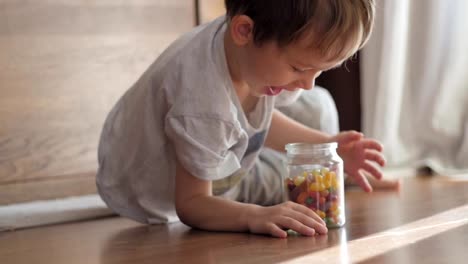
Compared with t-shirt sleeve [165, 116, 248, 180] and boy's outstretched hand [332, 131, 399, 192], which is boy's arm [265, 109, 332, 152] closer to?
boy's outstretched hand [332, 131, 399, 192]

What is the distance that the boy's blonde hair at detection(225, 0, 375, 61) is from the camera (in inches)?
47.8

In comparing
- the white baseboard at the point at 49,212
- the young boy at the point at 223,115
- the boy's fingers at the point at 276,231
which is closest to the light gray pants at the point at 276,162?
the young boy at the point at 223,115

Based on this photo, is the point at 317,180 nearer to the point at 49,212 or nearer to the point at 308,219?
the point at 308,219

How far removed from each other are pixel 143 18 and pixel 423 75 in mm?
753

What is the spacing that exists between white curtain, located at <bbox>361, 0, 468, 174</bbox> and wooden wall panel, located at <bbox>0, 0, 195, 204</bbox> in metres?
0.62

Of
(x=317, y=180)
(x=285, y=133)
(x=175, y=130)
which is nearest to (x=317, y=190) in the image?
(x=317, y=180)

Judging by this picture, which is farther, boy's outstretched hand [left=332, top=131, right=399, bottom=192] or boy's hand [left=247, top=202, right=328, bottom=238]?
boy's outstretched hand [left=332, top=131, right=399, bottom=192]

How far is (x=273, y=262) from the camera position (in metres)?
1.09

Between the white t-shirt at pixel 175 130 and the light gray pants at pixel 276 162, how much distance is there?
0.44 feet

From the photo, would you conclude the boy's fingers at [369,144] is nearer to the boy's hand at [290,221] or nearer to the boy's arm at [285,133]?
the boy's arm at [285,133]

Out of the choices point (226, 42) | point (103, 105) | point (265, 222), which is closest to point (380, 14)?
point (103, 105)

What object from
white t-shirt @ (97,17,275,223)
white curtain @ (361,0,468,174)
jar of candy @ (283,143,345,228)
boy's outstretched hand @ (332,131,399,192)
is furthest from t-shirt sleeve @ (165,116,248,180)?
white curtain @ (361,0,468,174)

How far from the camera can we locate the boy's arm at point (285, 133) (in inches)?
64.3

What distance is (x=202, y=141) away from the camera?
1336 mm
